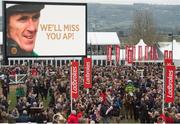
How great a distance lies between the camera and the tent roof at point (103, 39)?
72000 mm

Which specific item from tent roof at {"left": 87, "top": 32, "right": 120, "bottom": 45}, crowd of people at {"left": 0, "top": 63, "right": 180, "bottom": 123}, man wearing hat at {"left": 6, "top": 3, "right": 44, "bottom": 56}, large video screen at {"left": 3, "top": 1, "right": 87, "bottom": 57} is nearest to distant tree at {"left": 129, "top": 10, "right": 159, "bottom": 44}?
tent roof at {"left": 87, "top": 32, "right": 120, "bottom": 45}

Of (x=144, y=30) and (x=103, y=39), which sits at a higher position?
(x=144, y=30)

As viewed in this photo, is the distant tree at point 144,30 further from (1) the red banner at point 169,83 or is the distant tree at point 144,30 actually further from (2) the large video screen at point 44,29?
(1) the red banner at point 169,83

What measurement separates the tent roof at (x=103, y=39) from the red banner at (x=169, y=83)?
49441 mm

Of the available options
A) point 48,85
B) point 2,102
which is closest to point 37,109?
point 2,102

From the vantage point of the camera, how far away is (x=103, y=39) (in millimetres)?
73062

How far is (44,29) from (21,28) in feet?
5.33

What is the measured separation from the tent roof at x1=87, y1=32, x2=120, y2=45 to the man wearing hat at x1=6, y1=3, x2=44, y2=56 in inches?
1502

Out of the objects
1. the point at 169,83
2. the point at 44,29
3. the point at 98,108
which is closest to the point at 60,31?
the point at 44,29

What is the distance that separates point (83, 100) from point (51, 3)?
491 inches

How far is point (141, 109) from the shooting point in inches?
883

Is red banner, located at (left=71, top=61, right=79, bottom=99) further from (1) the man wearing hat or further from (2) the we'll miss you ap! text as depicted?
(2) the we'll miss you ap! text

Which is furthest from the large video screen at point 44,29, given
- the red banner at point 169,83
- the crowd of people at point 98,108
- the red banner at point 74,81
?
the red banner at point 169,83

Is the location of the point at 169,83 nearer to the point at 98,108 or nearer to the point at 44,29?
the point at 98,108
